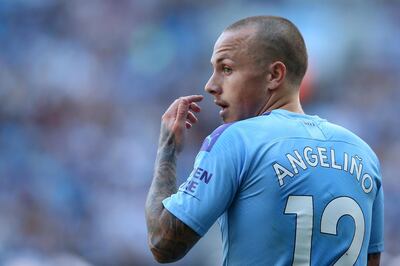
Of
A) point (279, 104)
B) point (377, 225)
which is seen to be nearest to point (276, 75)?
point (279, 104)

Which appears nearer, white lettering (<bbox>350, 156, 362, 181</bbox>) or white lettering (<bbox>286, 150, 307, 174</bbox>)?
white lettering (<bbox>286, 150, 307, 174</bbox>)

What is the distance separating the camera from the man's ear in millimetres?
3195

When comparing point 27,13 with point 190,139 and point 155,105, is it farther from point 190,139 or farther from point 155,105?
point 190,139

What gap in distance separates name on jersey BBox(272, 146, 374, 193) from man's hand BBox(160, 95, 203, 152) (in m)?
0.48

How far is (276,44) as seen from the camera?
3.21 meters

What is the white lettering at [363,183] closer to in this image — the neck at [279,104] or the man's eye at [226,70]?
the neck at [279,104]

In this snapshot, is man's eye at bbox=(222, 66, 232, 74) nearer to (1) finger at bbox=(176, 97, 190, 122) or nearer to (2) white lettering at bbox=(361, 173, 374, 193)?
(1) finger at bbox=(176, 97, 190, 122)

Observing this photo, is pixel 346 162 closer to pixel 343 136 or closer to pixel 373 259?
pixel 343 136

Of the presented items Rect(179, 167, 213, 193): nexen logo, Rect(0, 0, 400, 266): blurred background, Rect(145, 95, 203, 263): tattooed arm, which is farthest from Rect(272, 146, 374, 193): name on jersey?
Rect(0, 0, 400, 266): blurred background

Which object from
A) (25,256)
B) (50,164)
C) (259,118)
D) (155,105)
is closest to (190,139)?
(155,105)

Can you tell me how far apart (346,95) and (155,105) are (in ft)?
7.12

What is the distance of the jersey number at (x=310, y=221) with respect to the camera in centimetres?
291

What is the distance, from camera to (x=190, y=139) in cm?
952

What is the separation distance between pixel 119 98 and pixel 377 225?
701 cm
